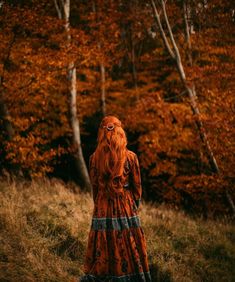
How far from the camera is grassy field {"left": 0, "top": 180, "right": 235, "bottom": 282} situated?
5.52m

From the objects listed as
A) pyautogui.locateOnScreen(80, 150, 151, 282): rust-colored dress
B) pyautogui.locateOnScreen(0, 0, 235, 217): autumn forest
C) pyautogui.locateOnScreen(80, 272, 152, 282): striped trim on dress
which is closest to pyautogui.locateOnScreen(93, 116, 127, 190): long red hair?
pyautogui.locateOnScreen(80, 150, 151, 282): rust-colored dress

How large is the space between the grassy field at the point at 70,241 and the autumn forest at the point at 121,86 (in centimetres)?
250

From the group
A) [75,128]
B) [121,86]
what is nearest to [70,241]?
[75,128]

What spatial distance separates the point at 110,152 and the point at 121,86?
47.9ft

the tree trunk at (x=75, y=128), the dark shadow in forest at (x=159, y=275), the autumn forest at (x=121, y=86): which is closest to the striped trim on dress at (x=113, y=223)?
the dark shadow in forest at (x=159, y=275)

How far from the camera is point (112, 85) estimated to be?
19078mm

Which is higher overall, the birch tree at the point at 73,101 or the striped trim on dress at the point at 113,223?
the birch tree at the point at 73,101

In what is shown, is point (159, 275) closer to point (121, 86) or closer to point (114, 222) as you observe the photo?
point (114, 222)

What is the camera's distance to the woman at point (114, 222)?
15.7 feet

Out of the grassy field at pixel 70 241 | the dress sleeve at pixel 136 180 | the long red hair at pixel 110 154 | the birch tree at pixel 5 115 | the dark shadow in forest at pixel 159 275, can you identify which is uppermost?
the birch tree at pixel 5 115

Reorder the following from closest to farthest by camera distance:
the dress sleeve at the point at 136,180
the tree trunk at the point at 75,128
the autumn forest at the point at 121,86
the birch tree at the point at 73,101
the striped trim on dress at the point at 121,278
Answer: the striped trim on dress at the point at 121,278 < the dress sleeve at the point at 136,180 < the autumn forest at the point at 121,86 < the birch tree at the point at 73,101 < the tree trunk at the point at 75,128

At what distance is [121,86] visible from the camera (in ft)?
63.0

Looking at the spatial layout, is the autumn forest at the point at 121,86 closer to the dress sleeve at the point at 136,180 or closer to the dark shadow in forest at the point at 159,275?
the dark shadow in forest at the point at 159,275

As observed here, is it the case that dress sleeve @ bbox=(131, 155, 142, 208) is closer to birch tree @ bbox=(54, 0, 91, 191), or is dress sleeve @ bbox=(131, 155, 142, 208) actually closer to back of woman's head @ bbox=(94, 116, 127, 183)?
back of woman's head @ bbox=(94, 116, 127, 183)
